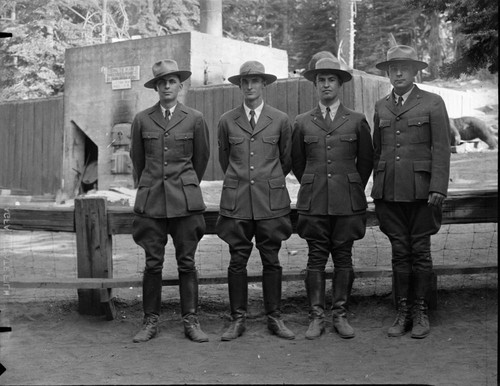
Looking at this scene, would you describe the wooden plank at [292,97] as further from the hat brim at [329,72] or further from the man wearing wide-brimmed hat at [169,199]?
the man wearing wide-brimmed hat at [169,199]

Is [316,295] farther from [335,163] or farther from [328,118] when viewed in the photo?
[328,118]

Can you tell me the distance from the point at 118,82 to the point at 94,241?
382 inches

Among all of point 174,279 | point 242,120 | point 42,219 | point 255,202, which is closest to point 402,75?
point 242,120

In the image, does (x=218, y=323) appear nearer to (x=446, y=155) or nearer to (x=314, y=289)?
(x=314, y=289)

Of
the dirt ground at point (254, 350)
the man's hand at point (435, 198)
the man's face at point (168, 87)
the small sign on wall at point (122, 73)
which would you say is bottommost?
the dirt ground at point (254, 350)

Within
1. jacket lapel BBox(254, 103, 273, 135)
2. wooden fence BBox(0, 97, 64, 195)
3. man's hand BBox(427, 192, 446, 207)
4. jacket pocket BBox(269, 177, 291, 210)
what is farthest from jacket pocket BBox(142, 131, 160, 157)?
wooden fence BBox(0, 97, 64, 195)

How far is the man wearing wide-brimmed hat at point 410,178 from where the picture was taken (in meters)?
4.31

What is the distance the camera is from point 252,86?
179 inches

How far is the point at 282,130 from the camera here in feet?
15.0

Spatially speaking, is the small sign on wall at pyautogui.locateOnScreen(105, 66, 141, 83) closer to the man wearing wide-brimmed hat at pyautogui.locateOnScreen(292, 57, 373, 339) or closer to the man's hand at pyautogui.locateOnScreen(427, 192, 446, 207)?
the man wearing wide-brimmed hat at pyautogui.locateOnScreen(292, 57, 373, 339)

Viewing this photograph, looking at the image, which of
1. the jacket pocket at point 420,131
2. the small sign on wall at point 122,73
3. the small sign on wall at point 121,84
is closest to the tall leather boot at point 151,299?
the jacket pocket at point 420,131

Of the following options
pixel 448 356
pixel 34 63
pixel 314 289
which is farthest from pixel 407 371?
pixel 34 63

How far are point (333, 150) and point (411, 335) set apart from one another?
4.27 feet

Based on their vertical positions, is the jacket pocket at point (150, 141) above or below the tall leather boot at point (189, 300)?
above
